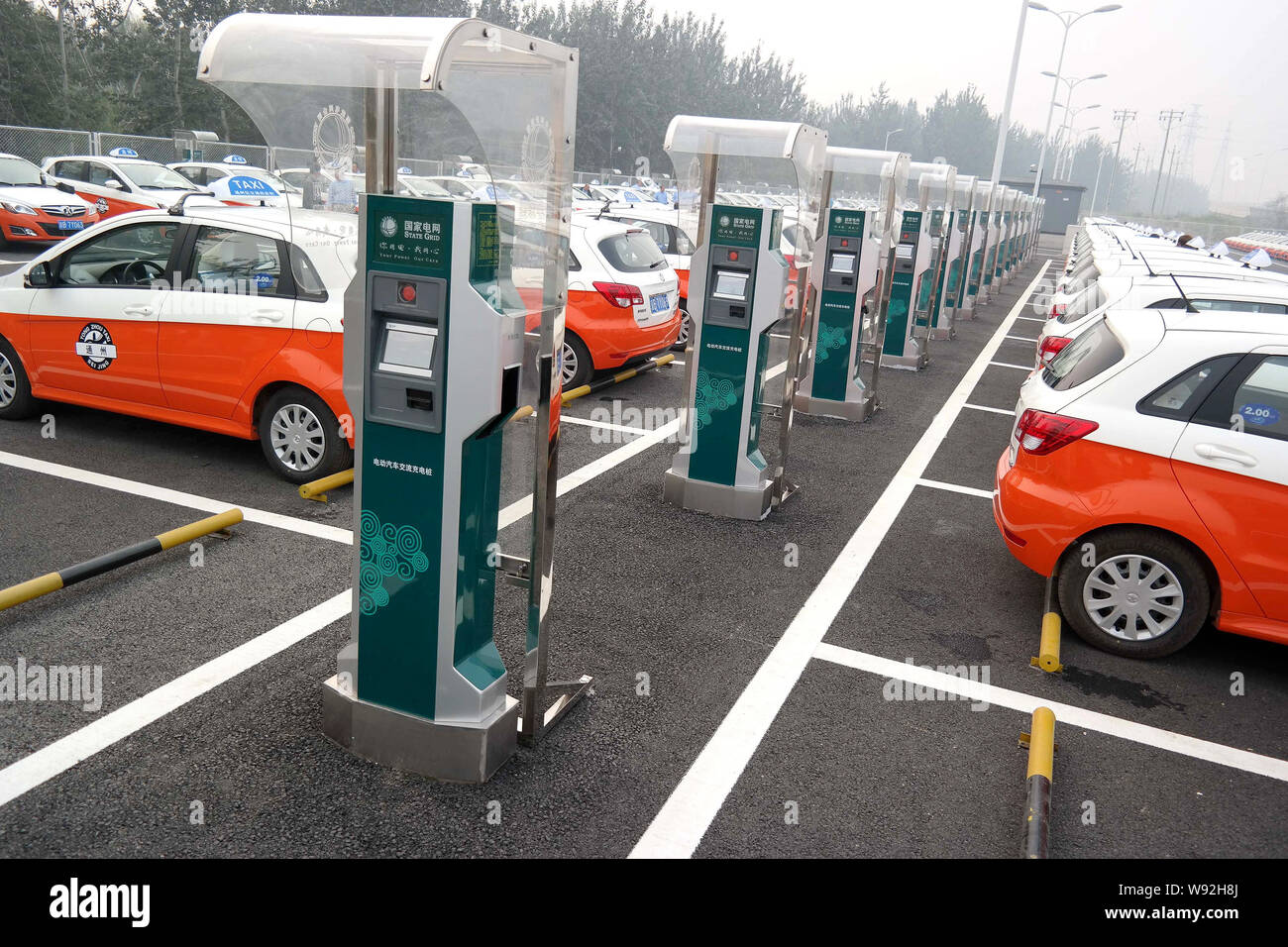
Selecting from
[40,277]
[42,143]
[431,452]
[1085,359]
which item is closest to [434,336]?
[431,452]

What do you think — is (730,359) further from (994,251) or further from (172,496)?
(994,251)

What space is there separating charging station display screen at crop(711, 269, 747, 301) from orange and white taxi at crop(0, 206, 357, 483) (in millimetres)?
2386

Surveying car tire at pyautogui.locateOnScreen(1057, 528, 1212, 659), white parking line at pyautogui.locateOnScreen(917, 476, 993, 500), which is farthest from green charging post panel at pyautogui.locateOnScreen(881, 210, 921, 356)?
car tire at pyautogui.locateOnScreen(1057, 528, 1212, 659)

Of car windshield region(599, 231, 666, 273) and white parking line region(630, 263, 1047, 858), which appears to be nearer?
white parking line region(630, 263, 1047, 858)

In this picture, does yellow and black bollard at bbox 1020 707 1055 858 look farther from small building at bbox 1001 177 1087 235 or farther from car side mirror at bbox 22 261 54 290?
small building at bbox 1001 177 1087 235

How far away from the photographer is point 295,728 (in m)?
3.79

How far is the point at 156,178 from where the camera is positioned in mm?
17828

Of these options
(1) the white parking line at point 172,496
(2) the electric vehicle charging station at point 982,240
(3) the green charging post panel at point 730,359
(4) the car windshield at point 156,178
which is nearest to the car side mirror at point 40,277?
(1) the white parking line at point 172,496

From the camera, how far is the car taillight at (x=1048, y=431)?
4.83 meters

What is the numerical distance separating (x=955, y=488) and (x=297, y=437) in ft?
16.3

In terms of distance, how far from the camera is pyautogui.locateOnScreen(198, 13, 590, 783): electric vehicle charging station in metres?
3.15

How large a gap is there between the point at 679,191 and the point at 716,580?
3.10 meters

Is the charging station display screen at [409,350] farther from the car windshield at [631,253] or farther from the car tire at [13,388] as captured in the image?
the car windshield at [631,253]
